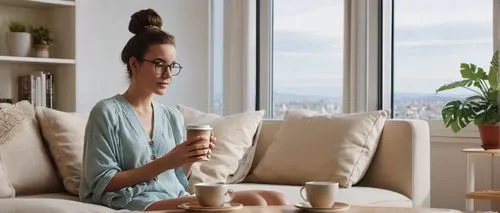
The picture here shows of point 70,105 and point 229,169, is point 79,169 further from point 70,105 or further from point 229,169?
point 70,105

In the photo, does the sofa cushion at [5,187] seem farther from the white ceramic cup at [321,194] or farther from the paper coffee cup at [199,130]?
the white ceramic cup at [321,194]

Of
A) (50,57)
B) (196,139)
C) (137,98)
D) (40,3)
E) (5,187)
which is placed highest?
(40,3)

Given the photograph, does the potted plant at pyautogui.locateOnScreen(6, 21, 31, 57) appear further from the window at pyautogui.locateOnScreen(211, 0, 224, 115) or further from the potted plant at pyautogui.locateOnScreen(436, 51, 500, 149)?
the potted plant at pyautogui.locateOnScreen(436, 51, 500, 149)

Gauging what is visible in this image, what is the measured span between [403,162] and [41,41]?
2.18 meters

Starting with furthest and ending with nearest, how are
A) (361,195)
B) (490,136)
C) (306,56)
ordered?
(306,56), (490,136), (361,195)

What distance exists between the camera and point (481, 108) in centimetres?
393

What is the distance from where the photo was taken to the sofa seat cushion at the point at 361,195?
3191mm

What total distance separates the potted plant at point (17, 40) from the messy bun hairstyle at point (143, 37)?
1668 mm

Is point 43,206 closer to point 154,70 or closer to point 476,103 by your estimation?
point 154,70

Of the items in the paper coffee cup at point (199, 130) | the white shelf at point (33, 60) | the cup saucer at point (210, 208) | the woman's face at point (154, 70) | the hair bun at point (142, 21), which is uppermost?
the hair bun at point (142, 21)

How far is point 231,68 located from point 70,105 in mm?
1211

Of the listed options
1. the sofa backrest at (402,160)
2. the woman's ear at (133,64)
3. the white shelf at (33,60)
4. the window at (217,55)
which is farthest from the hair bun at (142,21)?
the window at (217,55)

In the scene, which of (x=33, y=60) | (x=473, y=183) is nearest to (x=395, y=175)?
(x=473, y=183)

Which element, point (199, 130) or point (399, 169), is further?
point (399, 169)
